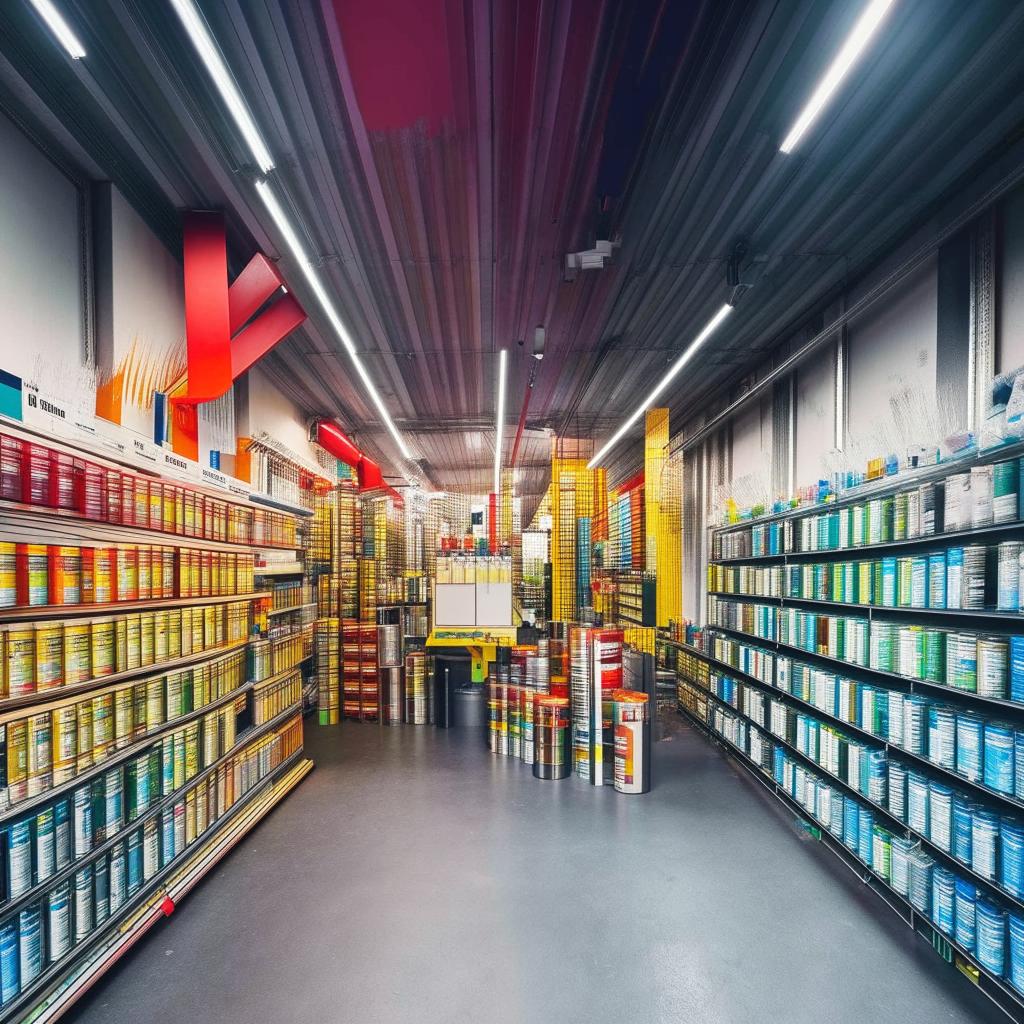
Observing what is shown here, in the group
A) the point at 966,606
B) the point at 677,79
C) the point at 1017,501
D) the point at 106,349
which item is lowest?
the point at 966,606

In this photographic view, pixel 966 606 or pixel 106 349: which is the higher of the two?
pixel 106 349

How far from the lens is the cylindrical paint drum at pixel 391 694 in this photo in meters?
7.20

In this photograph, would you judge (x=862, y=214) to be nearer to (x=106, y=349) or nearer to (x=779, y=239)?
(x=779, y=239)

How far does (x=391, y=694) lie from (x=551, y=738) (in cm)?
266

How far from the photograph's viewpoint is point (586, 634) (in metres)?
5.23

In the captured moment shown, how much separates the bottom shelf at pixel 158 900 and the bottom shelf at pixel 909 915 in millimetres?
3744

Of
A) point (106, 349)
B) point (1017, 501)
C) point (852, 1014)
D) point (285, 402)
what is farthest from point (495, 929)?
point (285, 402)

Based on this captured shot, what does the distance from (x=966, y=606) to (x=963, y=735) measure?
60cm

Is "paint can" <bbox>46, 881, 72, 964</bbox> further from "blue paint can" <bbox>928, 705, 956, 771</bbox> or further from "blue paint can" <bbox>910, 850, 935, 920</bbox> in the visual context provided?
"blue paint can" <bbox>928, 705, 956, 771</bbox>

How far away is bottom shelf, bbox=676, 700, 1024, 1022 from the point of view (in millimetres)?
2494

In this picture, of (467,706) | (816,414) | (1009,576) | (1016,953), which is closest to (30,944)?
(1016,953)

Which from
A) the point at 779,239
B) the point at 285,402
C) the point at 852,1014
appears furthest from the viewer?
the point at 285,402

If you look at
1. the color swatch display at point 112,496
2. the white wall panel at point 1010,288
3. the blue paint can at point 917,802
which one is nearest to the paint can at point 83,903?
the color swatch display at point 112,496

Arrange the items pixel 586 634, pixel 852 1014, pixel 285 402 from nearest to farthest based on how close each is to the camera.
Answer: pixel 852 1014, pixel 586 634, pixel 285 402
